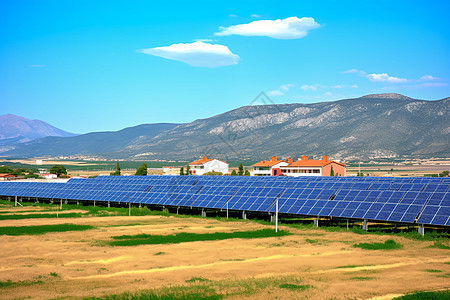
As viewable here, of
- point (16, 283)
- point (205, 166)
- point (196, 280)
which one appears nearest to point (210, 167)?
point (205, 166)

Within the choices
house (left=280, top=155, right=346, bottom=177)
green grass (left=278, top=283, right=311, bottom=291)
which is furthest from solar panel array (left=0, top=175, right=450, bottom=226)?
house (left=280, top=155, right=346, bottom=177)

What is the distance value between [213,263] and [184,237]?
36.4ft

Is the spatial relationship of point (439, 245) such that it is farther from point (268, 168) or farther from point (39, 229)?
point (268, 168)

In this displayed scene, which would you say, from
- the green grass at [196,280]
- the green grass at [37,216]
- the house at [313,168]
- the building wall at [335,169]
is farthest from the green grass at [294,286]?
the building wall at [335,169]

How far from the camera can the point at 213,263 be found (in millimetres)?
31781

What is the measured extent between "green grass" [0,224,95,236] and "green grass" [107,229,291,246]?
8.12 meters

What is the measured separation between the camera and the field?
24406 mm

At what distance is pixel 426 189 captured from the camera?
47312 millimetres

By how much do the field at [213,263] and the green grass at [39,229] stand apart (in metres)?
0.09

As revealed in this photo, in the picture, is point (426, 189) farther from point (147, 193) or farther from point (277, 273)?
point (147, 193)

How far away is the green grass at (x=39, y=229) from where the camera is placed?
45.3 m

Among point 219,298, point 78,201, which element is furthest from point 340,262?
point 78,201

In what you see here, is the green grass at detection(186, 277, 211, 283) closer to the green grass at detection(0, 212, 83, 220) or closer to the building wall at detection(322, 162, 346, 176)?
the green grass at detection(0, 212, 83, 220)

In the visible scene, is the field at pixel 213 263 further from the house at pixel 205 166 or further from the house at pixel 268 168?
the house at pixel 205 166
